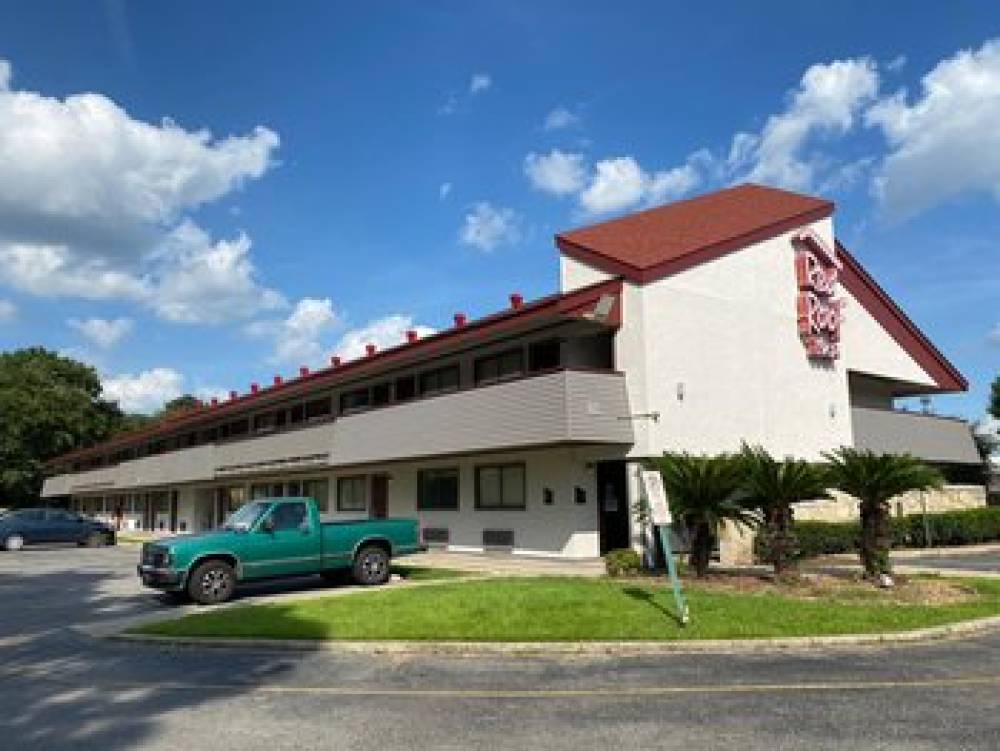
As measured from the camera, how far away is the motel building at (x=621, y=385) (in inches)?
930

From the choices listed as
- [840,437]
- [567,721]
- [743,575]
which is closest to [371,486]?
[840,437]

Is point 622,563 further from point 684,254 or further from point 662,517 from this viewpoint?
point 684,254

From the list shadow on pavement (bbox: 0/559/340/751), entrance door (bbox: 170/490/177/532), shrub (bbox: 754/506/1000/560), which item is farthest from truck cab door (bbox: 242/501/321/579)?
entrance door (bbox: 170/490/177/532)

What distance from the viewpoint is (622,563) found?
1827cm

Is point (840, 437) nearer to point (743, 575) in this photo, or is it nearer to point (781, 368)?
point (781, 368)

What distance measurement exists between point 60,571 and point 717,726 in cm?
2406

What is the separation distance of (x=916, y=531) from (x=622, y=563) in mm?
12617

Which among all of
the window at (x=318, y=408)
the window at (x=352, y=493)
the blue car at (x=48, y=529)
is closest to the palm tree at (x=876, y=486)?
the window at (x=352, y=493)

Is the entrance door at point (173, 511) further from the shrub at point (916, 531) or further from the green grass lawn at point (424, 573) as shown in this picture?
the shrub at point (916, 531)

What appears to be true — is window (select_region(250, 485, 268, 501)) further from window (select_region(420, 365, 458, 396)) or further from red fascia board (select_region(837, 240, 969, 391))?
red fascia board (select_region(837, 240, 969, 391))

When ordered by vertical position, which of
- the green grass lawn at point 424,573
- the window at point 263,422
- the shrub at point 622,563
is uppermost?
the window at point 263,422

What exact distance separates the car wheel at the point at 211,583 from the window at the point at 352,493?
16.2m

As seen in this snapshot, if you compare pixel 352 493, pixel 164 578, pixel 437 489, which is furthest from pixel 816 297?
pixel 164 578

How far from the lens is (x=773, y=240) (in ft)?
93.0
